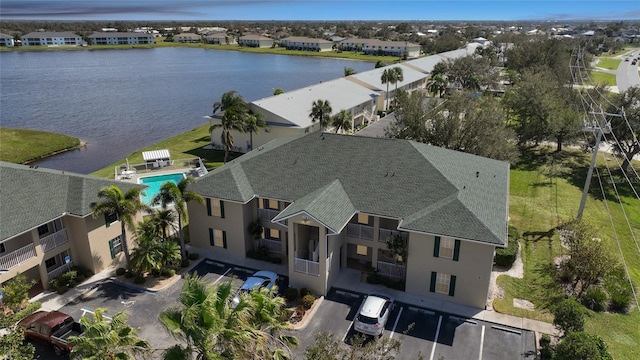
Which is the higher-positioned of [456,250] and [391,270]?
[456,250]

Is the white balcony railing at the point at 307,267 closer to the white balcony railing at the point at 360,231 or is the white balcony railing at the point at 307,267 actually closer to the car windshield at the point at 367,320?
A: the white balcony railing at the point at 360,231

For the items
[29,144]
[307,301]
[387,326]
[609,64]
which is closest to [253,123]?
[307,301]

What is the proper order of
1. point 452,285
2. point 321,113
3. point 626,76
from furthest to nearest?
point 626,76
point 321,113
point 452,285

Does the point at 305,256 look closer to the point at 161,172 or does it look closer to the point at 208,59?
the point at 161,172

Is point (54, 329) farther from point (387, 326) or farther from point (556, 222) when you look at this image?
point (556, 222)

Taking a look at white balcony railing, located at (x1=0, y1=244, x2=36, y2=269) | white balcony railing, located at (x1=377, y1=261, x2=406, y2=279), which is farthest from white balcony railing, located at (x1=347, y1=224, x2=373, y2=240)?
white balcony railing, located at (x1=0, y1=244, x2=36, y2=269)

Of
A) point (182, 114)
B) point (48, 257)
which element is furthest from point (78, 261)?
point (182, 114)

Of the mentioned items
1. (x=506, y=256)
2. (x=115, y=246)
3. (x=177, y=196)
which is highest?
(x=177, y=196)

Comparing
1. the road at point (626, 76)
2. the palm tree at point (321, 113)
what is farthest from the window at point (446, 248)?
the road at point (626, 76)
